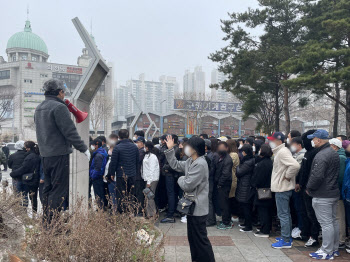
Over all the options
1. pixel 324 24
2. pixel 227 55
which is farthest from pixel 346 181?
pixel 227 55

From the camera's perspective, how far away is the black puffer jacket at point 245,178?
6383 mm

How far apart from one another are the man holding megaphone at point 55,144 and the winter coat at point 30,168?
2908 millimetres

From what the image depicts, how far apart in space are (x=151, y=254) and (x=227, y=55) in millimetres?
19810

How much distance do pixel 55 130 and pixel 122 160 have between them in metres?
2.44

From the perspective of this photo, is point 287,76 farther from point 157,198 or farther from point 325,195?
point 325,195

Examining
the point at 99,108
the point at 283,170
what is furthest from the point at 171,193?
the point at 99,108

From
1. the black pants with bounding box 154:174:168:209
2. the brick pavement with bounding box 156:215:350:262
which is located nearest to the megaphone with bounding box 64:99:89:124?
the brick pavement with bounding box 156:215:350:262

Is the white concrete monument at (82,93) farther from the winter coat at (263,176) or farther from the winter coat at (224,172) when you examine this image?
the winter coat at (263,176)

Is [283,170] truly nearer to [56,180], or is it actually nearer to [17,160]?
[56,180]

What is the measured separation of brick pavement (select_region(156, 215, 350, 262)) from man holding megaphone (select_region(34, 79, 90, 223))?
1591 mm

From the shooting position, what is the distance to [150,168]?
6.89m

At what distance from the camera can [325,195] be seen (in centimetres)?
475

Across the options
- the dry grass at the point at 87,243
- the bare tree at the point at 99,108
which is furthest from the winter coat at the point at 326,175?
the bare tree at the point at 99,108

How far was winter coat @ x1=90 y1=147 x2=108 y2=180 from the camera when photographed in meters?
6.93
